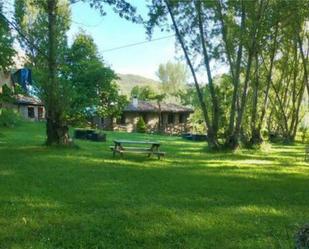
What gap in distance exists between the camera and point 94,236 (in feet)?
21.0

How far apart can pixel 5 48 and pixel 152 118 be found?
54411 millimetres

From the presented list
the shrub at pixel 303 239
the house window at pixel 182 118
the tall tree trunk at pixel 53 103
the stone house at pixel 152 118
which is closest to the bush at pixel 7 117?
the shrub at pixel 303 239

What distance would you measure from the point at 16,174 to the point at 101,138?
54.0 ft

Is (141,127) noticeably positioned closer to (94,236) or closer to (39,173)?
(39,173)

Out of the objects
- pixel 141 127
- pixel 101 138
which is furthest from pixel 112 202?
pixel 141 127

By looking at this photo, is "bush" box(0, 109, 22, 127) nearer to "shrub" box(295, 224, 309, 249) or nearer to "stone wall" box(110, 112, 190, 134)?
"shrub" box(295, 224, 309, 249)

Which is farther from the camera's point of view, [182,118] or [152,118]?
[182,118]

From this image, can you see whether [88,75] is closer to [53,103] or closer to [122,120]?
[53,103]

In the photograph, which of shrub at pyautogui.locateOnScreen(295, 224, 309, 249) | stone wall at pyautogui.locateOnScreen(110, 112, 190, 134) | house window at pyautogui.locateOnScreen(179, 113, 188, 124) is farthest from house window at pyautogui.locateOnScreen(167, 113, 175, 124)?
shrub at pyautogui.locateOnScreen(295, 224, 309, 249)

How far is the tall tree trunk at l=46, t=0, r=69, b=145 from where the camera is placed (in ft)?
63.3

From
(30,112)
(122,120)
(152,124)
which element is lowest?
(152,124)

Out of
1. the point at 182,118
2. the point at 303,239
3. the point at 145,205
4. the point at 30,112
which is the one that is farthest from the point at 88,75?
the point at 303,239

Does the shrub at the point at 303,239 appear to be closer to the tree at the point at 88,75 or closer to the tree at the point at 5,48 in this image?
the tree at the point at 5,48

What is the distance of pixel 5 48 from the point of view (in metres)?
8.99
